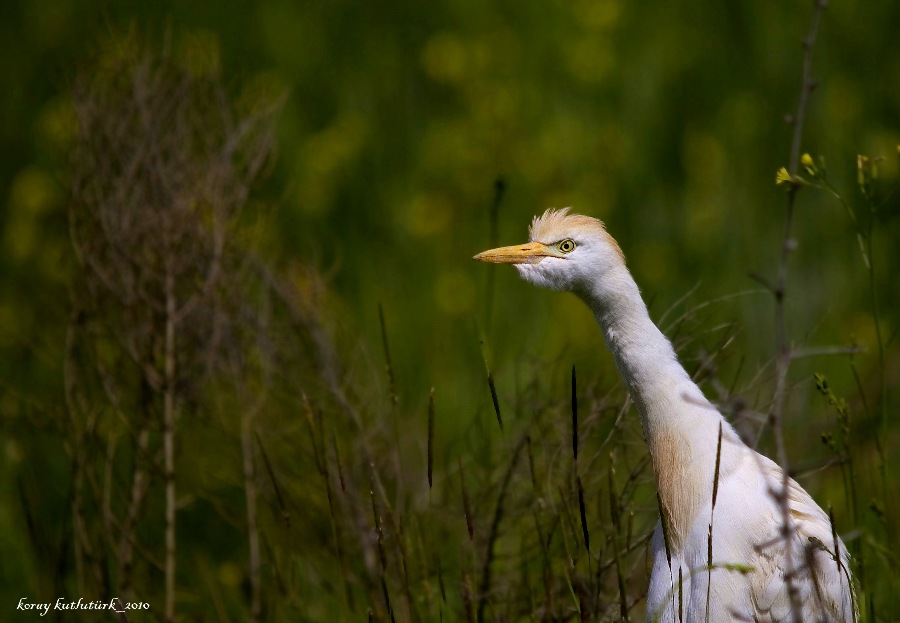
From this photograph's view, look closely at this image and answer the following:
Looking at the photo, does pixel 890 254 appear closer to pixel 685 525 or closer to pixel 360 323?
pixel 360 323

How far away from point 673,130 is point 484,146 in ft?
3.22

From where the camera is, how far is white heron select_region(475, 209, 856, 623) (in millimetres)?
2201

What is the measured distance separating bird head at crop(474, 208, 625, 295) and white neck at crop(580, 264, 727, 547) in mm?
28

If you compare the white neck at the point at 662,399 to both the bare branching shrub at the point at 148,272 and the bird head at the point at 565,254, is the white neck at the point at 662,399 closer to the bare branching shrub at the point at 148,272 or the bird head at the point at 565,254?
the bird head at the point at 565,254

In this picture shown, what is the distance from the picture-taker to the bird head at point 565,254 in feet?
7.21

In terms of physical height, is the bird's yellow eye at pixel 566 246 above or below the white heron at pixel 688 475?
above

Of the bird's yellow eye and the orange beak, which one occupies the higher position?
the bird's yellow eye

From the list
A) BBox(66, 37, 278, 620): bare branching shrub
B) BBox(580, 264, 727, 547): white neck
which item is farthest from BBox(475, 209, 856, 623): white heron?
BBox(66, 37, 278, 620): bare branching shrub

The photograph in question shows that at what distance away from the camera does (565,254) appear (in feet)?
7.35

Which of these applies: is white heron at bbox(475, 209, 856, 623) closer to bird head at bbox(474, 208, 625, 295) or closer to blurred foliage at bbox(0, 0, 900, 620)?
bird head at bbox(474, 208, 625, 295)

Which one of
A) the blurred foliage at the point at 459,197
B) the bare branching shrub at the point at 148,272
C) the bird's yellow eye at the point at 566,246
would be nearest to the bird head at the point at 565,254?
the bird's yellow eye at the point at 566,246

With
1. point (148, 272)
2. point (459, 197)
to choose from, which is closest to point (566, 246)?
point (148, 272)

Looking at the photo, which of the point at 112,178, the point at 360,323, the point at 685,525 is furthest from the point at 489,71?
the point at 685,525

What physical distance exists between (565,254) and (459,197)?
331 centimetres
